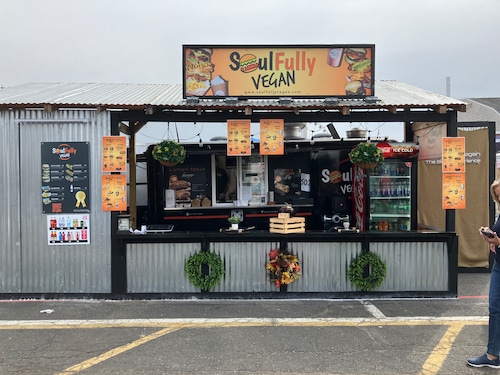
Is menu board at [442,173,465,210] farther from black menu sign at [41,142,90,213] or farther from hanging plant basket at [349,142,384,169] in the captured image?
black menu sign at [41,142,90,213]

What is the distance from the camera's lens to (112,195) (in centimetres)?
643

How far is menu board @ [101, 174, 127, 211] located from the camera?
21.1ft

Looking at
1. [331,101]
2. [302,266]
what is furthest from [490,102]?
[302,266]

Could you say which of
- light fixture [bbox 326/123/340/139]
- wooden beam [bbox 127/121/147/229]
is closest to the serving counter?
wooden beam [bbox 127/121/147/229]

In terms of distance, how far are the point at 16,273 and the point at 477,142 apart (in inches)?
351

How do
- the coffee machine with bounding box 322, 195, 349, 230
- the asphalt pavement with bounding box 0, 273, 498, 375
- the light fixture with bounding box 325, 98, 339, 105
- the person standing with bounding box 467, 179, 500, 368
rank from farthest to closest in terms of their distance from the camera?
the coffee machine with bounding box 322, 195, 349, 230, the light fixture with bounding box 325, 98, 339, 105, the asphalt pavement with bounding box 0, 273, 498, 375, the person standing with bounding box 467, 179, 500, 368

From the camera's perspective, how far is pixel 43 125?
6.49m

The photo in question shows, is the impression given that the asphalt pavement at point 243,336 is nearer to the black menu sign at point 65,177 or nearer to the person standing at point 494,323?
the person standing at point 494,323

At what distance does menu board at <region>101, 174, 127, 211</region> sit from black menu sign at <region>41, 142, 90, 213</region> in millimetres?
303

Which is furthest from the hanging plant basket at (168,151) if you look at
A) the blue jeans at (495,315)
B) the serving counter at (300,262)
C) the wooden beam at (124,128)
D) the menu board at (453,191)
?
the blue jeans at (495,315)

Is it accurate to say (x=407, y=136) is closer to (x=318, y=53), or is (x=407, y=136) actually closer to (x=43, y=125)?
(x=318, y=53)

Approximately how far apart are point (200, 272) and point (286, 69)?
12.0 feet

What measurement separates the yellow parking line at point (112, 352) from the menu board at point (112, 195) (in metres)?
Answer: 2.16

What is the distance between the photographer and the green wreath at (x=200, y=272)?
21.4ft
